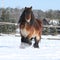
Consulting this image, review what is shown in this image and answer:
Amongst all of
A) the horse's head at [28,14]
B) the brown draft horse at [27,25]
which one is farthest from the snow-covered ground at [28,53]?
the horse's head at [28,14]

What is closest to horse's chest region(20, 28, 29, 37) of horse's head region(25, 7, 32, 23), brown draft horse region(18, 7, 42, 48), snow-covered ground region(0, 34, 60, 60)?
brown draft horse region(18, 7, 42, 48)

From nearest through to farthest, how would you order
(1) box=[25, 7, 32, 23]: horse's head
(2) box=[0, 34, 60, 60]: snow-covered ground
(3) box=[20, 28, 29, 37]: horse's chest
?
(2) box=[0, 34, 60, 60]: snow-covered ground
(1) box=[25, 7, 32, 23]: horse's head
(3) box=[20, 28, 29, 37]: horse's chest

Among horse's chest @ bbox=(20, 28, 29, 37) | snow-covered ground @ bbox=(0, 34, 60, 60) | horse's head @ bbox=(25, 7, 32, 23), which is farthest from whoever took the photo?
horse's chest @ bbox=(20, 28, 29, 37)

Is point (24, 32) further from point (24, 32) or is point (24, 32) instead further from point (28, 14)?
point (28, 14)

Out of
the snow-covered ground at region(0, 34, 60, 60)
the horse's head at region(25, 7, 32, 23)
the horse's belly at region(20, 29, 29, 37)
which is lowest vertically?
the snow-covered ground at region(0, 34, 60, 60)

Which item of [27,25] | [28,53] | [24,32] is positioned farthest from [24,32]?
[28,53]

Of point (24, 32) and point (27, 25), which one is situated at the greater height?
point (27, 25)

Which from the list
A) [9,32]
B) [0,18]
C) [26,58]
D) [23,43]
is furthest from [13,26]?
[26,58]

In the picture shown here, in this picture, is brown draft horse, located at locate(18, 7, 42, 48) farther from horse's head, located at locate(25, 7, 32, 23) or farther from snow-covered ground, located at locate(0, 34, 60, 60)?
snow-covered ground, located at locate(0, 34, 60, 60)

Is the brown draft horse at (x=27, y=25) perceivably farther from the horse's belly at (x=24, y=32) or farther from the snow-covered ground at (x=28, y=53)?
the snow-covered ground at (x=28, y=53)

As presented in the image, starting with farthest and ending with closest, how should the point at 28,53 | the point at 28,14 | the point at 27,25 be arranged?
the point at 27,25
the point at 28,14
the point at 28,53

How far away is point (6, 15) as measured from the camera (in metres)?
20.9

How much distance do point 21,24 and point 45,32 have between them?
9.94 m

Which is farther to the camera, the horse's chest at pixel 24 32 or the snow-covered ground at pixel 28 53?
the horse's chest at pixel 24 32
